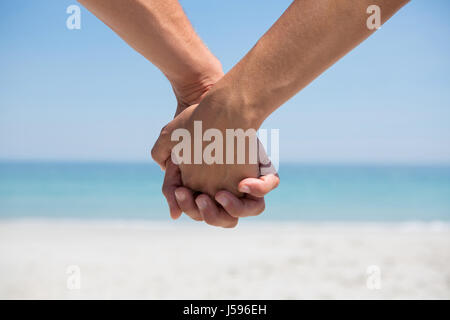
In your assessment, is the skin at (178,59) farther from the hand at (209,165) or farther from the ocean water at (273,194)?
the ocean water at (273,194)

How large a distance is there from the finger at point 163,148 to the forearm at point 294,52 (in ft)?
0.93

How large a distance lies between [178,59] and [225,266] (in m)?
2.76

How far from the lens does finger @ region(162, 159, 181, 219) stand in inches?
61.8

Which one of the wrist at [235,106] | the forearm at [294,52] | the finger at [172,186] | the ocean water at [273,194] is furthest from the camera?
the ocean water at [273,194]

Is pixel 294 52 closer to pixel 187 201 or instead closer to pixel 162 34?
pixel 162 34

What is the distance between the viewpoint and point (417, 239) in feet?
17.7

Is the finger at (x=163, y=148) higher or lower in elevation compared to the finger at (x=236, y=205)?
higher

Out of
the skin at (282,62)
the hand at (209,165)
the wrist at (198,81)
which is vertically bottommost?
the hand at (209,165)

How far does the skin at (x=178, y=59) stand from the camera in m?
1.46

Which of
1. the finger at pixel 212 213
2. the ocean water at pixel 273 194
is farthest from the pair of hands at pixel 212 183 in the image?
the ocean water at pixel 273 194

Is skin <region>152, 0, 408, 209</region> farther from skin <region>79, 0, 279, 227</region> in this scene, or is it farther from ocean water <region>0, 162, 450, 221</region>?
ocean water <region>0, 162, 450, 221</region>

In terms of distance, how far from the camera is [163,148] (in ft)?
5.28

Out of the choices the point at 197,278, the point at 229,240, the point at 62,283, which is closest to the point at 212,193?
the point at 197,278
